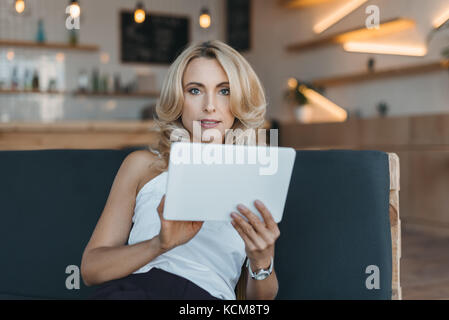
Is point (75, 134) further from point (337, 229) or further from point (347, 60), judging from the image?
point (337, 229)

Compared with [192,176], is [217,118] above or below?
above

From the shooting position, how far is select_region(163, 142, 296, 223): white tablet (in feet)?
3.04

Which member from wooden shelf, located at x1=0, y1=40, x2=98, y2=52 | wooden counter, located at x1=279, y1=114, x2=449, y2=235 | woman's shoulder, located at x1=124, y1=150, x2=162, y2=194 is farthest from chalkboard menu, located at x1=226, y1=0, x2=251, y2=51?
woman's shoulder, located at x1=124, y1=150, x2=162, y2=194

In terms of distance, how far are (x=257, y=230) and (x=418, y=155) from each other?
367 centimetres

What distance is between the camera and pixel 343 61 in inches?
216

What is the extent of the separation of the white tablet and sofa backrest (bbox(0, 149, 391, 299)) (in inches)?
18.0

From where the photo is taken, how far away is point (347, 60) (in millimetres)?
5445

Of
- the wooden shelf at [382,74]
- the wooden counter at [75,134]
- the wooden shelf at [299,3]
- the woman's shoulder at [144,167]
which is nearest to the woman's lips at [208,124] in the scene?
the woman's shoulder at [144,167]

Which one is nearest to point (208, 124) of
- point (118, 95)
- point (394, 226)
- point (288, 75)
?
point (394, 226)

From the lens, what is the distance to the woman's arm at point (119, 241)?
44.1 inches

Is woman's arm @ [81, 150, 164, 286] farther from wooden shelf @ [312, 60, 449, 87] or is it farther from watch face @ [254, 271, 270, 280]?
wooden shelf @ [312, 60, 449, 87]

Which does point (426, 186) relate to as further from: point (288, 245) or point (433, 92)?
point (288, 245)
